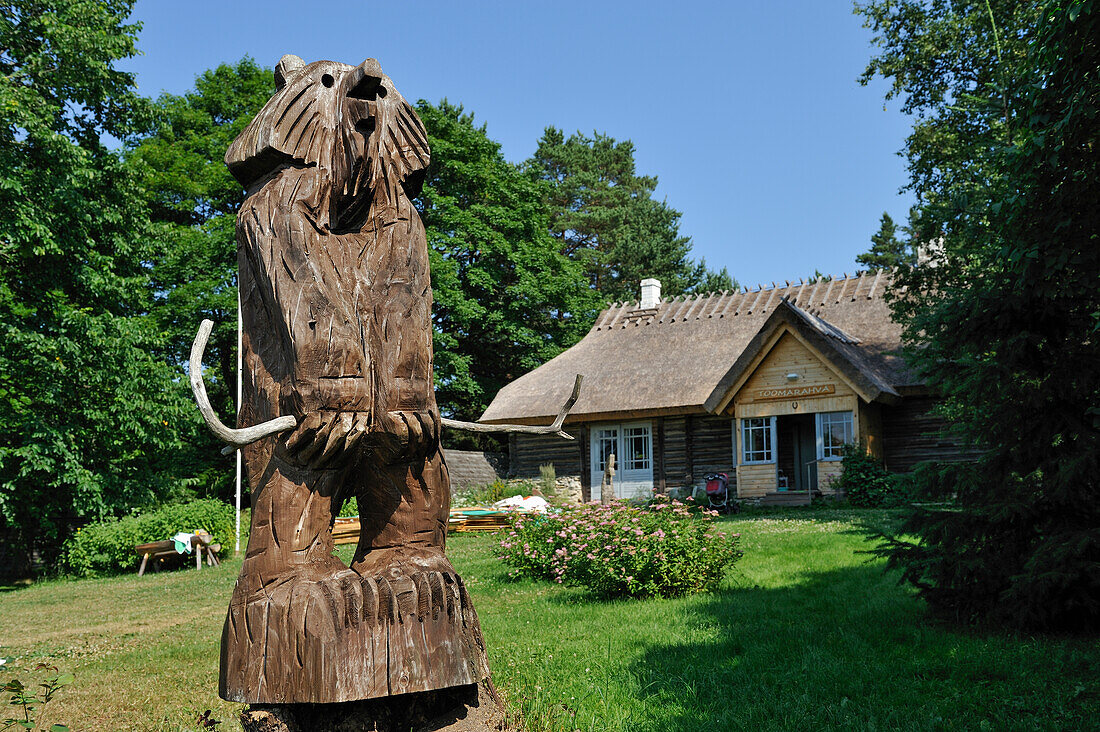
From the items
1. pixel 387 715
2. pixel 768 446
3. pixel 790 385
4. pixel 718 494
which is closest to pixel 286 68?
pixel 387 715

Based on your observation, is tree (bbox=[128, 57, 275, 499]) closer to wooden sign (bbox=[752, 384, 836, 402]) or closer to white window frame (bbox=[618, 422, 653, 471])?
white window frame (bbox=[618, 422, 653, 471])

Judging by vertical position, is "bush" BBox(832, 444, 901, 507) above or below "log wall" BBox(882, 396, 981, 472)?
below

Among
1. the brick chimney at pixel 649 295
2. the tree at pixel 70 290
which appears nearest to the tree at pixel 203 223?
the tree at pixel 70 290

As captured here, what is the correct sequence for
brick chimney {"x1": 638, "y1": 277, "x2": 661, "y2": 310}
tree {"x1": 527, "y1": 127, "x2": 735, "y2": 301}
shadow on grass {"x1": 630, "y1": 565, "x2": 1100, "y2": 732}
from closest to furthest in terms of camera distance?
1. shadow on grass {"x1": 630, "y1": 565, "x2": 1100, "y2": 732}
2. brick chimney {"x1": 638, "y1": 277, "x2": 661, "y2": 310}
3. tree {"x1": 527, "y1": 127, "x2": 735, "y2": 301}

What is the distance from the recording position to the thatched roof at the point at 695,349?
18.9m

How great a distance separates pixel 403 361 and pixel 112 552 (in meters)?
15.8

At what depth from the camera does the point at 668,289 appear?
36469 millimetres

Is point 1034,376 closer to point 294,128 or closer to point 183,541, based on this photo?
point 294,128

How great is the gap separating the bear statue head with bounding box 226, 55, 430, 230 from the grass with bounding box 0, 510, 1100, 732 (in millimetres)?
2871

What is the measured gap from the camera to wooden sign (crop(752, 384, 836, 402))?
723 inches

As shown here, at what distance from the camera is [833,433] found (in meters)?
18.6

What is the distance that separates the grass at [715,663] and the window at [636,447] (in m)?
12.4

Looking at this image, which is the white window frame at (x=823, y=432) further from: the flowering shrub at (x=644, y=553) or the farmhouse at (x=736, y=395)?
the flowering shrub at (x=644, y=553)

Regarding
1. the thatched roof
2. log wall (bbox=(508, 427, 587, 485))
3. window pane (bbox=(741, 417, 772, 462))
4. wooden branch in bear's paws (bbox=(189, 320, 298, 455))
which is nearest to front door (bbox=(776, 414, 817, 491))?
the thatched roof
